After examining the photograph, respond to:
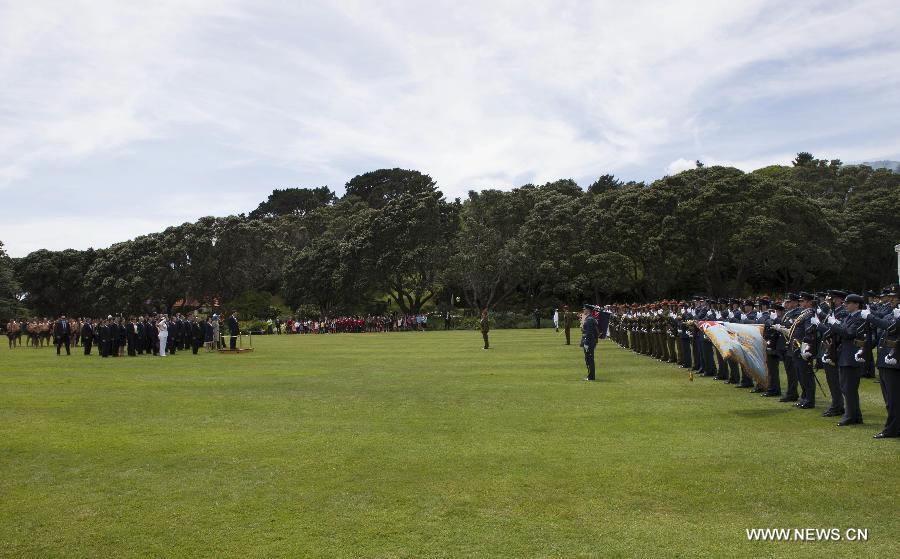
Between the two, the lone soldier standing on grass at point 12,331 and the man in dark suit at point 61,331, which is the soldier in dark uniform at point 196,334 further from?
the lone soldier standing on grass at point 12,331

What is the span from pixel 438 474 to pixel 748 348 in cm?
950

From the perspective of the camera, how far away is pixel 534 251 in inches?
2608

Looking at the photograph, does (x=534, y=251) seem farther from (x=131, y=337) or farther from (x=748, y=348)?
(x=748, y=348)

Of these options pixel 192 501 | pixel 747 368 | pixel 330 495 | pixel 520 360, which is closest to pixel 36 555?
pixel 192 501

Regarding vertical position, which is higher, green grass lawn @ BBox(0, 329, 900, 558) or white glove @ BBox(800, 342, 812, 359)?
white glove @ BBox(800, 342, 812, 359)

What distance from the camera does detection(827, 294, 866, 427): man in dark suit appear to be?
38.6 feet

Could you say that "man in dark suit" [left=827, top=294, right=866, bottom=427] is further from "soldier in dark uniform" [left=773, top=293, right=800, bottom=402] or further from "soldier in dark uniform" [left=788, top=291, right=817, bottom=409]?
"soldier in dark uniform" [left=773, top=293, right=800, bottom=402]

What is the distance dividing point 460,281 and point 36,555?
62.2m

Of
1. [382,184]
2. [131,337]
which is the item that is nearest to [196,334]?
[131,337]

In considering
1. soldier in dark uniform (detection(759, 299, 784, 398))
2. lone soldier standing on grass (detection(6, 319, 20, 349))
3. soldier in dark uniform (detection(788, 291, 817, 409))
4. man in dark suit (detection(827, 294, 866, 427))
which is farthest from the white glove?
lone soldier standing on grass (detection(6, 319, 20, 349))

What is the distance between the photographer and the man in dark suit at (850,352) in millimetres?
11773

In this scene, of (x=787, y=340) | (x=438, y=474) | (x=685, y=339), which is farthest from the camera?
(x=685, y=339)

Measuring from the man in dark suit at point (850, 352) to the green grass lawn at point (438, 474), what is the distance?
A: 1.15ft

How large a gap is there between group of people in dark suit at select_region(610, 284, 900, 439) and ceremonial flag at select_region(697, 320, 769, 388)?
0.19 metres
